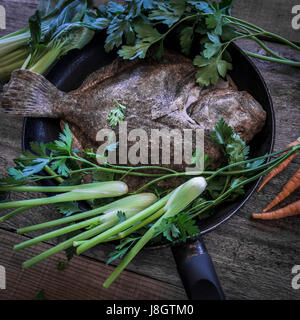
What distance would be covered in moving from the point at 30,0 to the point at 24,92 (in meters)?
0.69

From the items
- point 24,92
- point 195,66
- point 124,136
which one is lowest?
point 124,136

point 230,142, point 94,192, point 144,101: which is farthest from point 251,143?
point 94,192

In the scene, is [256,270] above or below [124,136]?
below

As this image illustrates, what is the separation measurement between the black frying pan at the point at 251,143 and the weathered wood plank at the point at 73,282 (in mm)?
405

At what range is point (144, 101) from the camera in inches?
50.3

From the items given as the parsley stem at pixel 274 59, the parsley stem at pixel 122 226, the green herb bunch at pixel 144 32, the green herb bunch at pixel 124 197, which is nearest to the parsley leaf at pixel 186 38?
the green herb bunch at pixel 144 32

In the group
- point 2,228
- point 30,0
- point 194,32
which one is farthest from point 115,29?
point 2,228

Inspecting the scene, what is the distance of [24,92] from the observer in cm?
134

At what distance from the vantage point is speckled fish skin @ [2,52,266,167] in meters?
1.24

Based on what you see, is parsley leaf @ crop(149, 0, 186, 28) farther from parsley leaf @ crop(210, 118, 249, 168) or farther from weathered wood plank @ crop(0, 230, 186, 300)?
weathered wood plank @ crop(0, 230, 186, 300)
